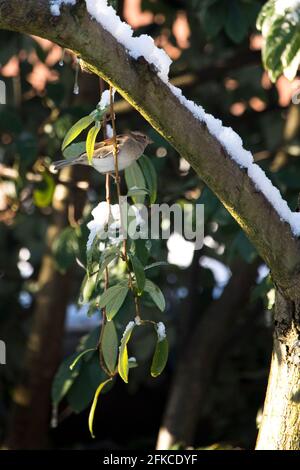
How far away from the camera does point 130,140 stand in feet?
4.89

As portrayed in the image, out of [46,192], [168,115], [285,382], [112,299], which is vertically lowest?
[285,382]

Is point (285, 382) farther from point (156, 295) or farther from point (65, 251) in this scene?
point (65, 251)

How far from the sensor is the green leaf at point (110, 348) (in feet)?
4.38

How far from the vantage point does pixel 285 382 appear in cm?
127

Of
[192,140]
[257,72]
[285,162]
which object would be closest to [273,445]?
[192,140]

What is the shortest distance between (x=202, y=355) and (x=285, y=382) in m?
1.22

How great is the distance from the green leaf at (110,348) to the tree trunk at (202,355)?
1.07 meters

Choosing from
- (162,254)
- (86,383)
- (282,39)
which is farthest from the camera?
(162,254)

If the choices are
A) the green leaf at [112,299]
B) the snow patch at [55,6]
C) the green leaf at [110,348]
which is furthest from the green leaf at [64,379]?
the snow patch at [55,6]

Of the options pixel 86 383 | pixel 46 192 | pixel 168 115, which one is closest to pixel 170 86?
pixel 168 115

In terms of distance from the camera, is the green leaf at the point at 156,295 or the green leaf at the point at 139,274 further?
the green leaf at the point at 156,295

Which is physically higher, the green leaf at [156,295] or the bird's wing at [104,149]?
the bird's wing at [104,149]

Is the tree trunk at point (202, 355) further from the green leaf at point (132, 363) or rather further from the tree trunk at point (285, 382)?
the tree trunk at point (285, 382)

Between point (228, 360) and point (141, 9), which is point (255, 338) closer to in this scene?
point (228, 360)
